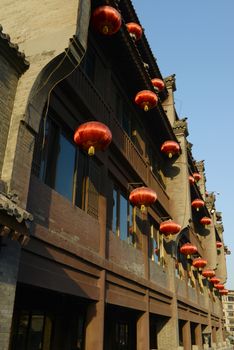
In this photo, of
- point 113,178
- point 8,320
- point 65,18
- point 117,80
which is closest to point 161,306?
point 113,178

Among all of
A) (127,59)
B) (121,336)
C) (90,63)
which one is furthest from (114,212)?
(121,336)

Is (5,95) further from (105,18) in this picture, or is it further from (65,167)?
(105,18)

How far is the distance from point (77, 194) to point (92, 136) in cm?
184

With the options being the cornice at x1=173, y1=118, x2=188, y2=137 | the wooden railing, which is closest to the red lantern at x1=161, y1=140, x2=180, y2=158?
the wooden railing

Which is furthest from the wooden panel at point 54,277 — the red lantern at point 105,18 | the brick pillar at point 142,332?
the red lantern at point 105,18

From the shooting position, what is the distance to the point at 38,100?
7164 mm

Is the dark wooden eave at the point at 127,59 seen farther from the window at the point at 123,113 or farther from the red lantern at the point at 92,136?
the red lantern at the point at 92,136

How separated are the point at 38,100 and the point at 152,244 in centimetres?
962

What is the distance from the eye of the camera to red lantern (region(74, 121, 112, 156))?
8.16 metres

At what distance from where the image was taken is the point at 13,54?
691 cm

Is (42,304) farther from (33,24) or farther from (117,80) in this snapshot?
(117,80)

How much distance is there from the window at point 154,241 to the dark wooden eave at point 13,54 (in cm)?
955

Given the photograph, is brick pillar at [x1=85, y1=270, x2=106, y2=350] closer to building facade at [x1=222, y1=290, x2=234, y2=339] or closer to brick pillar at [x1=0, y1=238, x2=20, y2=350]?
brick pillar at [x1=0, y1=238, x2=20, y2=350]

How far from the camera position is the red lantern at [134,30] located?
47.6 feet
